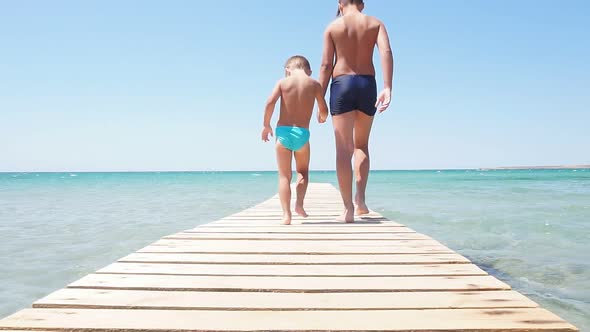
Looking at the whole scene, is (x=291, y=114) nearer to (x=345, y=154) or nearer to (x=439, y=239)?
(x=345, y=154)

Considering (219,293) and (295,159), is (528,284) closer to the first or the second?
(295,159)

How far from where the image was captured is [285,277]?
2018 millimetres

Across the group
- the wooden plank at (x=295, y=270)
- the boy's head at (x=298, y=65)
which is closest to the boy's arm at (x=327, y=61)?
the boy's head at (x=298, y=65)

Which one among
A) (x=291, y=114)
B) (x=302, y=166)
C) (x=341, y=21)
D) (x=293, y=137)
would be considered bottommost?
(x=302, y=166)

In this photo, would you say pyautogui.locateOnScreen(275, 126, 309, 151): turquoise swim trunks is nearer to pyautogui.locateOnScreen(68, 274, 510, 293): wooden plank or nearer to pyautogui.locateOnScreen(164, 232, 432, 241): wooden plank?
pyautogui.locateOnScreen(164, 232, 432, 241): wooden plank

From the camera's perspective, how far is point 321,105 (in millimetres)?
4270

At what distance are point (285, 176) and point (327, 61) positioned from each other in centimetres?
128

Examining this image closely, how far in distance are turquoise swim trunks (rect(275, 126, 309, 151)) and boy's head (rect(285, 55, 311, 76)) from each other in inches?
24.8

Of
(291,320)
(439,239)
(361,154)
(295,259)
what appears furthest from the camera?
(439,239)

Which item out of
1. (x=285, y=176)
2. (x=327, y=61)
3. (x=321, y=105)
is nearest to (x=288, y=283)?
(x=285, y=176)

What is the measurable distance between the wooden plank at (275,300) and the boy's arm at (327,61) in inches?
113

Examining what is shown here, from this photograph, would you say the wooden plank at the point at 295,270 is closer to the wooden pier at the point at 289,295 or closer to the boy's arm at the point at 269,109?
the wooden pier at the point at 289,295

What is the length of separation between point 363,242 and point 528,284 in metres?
2.52

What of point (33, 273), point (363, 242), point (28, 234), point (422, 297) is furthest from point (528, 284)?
point (28, 234)
